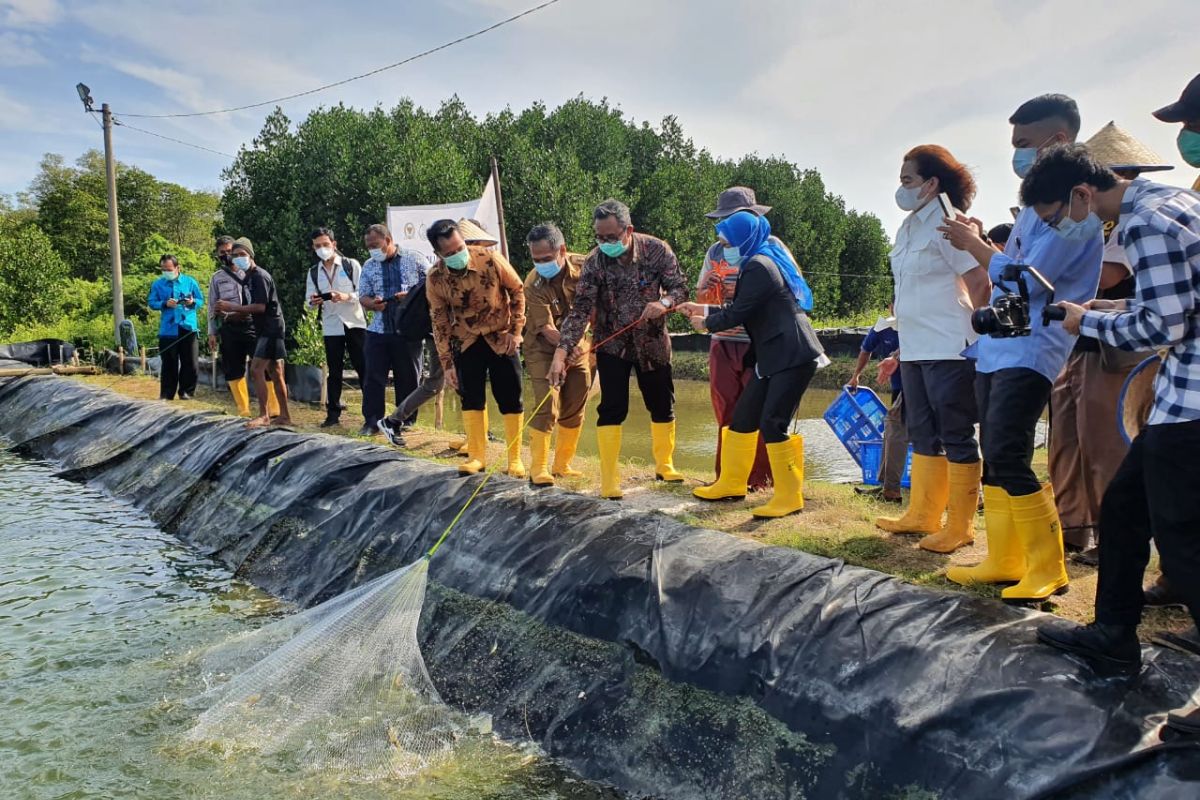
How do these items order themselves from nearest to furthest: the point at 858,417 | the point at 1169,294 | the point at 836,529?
the point at 1169,294
the point at 836,529
the point at 858,417

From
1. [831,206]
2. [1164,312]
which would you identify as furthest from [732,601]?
[831,206]

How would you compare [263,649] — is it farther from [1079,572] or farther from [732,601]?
Result: [1079,572]

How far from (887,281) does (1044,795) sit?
41034 millimetres

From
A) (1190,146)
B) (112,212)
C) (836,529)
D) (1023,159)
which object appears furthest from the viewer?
(112,212)

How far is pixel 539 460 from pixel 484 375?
2.85ft

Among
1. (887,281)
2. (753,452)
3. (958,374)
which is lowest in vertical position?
(753,452)

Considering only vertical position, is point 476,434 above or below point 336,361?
below

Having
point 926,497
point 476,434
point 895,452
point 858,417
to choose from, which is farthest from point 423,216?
point 926,497

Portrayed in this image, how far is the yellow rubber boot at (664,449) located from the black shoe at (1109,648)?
129 inches

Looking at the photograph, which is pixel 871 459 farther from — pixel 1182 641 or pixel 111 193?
pixel 111 193

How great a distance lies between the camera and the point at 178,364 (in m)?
10.6

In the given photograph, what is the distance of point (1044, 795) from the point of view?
2.21m

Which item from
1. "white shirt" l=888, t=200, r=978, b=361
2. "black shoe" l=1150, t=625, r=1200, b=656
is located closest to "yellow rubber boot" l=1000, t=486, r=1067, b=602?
"black shoe" l=1150, t=625, r=1200, b=656

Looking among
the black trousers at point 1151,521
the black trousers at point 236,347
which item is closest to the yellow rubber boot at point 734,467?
the black trousers at point 1151,521
